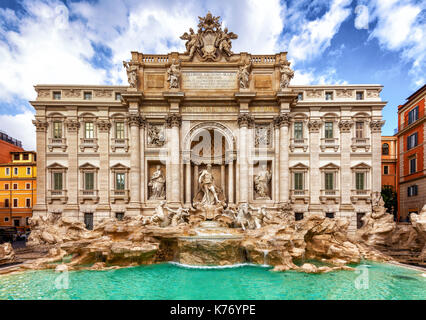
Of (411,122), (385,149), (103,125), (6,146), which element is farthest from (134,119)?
(385,149)

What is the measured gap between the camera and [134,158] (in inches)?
712

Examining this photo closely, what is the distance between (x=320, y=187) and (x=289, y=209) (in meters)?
3.57

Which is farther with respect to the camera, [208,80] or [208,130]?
[208,130]

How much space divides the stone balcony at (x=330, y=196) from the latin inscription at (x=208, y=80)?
12.1 meters

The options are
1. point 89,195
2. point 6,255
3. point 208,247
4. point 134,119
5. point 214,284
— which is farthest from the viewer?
point 89,195

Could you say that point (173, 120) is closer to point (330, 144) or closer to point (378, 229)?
point (330, 144)

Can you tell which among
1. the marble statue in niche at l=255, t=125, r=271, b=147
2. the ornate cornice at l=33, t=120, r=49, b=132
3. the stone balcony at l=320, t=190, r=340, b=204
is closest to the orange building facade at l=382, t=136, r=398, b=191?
the stone balcony at l=320, t=190, r=340, b=204

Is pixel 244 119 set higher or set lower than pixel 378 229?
higher

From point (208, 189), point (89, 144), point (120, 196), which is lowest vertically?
point (120, 196)

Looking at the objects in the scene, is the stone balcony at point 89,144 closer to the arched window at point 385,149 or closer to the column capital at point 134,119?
the column capital at point 134,119

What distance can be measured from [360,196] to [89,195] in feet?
75.2

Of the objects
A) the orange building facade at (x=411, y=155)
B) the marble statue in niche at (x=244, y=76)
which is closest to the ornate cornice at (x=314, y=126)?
the marble statue in niche at (x=244, y=76)

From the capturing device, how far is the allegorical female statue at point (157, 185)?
18.5 meters
